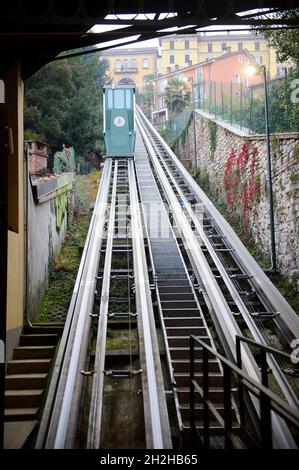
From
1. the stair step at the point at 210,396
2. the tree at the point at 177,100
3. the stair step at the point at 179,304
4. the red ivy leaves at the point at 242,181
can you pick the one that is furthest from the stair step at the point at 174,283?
the tree at the point at 177,100

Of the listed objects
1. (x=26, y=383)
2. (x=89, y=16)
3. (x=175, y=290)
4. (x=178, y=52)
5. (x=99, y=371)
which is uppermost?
(x=178, y=52)

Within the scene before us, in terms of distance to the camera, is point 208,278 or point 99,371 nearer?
point 99,371

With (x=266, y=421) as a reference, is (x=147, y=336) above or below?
below

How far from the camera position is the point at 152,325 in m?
6.14

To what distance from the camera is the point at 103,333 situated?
6004 millimetres

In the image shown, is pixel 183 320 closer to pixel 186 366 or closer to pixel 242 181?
pixel 186 366

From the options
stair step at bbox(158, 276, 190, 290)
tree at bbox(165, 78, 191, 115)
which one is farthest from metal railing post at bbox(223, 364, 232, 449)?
tree at bbox(165, 78, 191, 115)

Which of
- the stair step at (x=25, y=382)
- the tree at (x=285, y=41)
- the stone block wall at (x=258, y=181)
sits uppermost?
the tree at (x=285, y=41)

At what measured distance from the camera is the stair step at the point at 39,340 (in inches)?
250

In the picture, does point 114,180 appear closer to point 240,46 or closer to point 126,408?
point 126,408

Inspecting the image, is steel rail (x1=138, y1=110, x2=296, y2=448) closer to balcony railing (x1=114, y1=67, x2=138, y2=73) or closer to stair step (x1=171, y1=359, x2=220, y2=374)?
stair step (x1=171, y1=359, x2=220, y2=374)

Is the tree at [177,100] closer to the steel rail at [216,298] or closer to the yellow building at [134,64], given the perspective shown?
the steel rail at [216,298]

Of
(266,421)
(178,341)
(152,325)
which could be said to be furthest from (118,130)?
(266,421)

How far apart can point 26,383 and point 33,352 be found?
0.60 meters
